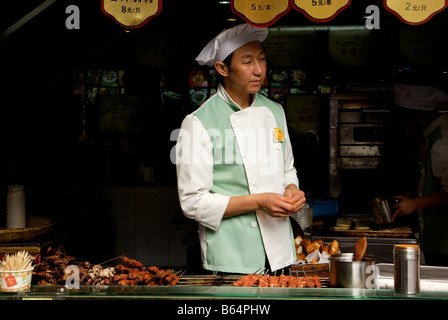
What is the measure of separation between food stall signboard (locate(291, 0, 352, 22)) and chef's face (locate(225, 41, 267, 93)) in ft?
1.03

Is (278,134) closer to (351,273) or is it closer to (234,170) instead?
(234,170)

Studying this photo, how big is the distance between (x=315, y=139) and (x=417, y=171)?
4.71 ft

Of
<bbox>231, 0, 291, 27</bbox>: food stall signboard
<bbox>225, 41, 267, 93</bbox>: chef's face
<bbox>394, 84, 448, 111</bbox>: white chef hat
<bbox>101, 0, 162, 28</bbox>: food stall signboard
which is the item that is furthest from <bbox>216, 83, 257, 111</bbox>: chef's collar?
<bbox>394, 84, 448, 111</bbox>: white chef hat

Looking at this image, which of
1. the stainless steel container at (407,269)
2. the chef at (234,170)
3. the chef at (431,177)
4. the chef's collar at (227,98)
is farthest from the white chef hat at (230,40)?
the chef at (431,177)

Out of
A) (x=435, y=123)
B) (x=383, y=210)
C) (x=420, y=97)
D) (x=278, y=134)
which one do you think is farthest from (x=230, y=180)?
(x=420, y=97)

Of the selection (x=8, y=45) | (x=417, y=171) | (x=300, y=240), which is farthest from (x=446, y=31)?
(x=8, y=45)

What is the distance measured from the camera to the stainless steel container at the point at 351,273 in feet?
6.48

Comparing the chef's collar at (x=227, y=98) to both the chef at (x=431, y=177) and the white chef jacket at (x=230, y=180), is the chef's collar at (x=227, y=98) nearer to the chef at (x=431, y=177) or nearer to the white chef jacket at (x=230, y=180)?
the white chef jacket at (x=230, y=180)

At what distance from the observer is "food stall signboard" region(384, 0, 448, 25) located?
2.64m

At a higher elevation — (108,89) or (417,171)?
(108,89)

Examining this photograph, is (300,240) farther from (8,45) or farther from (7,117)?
(7,117)

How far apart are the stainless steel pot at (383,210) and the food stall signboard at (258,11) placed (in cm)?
209

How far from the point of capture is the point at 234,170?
2654 mm

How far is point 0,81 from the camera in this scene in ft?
16.9
